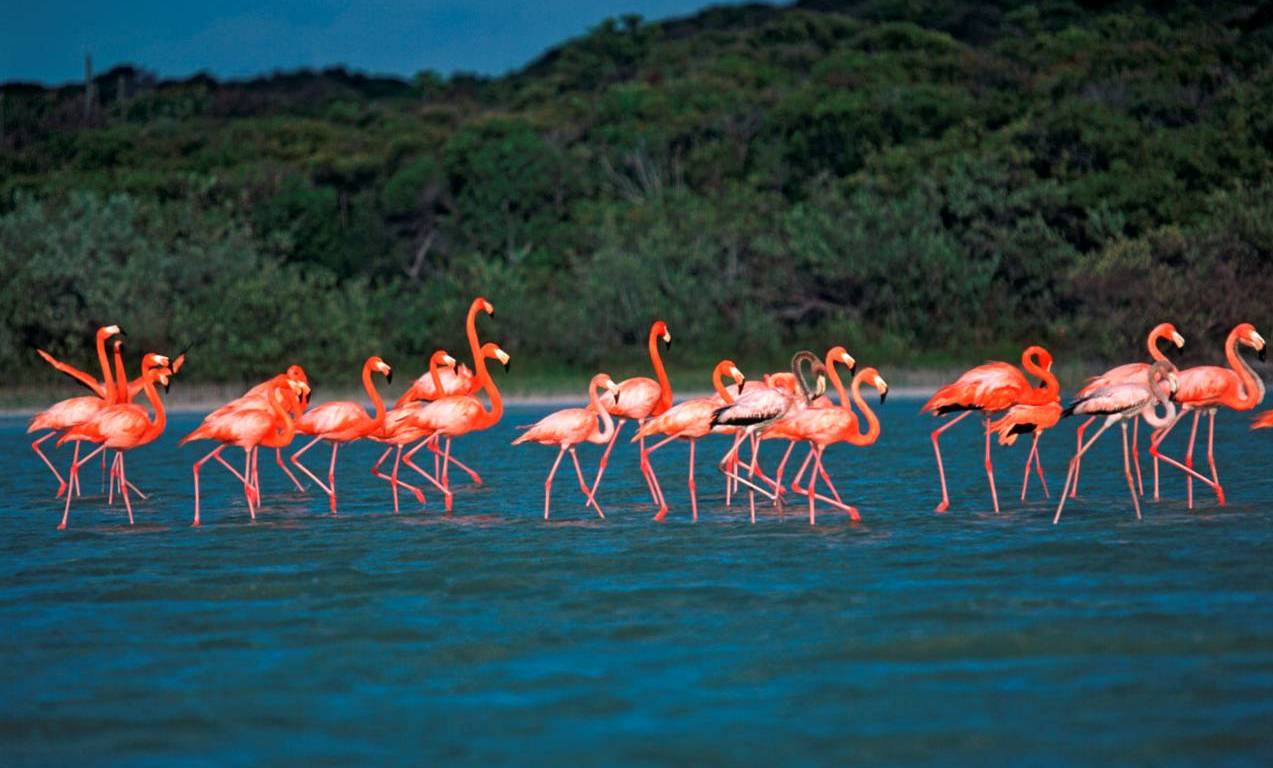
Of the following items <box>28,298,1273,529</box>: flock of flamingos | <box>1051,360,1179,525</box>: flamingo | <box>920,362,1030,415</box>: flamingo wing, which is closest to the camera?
<box>1051,360,1179,525</box>: flamingo

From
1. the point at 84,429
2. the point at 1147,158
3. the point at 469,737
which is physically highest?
the point at 1147,158

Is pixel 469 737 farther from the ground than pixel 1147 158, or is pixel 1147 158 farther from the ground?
pixel 1147 158

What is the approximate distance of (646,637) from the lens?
7.50 m

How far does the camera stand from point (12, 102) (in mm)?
65312

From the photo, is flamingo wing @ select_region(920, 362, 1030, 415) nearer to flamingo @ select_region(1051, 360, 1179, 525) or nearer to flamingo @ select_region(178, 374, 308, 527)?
flamingo @ select_region(1051, 360, 1179, 525)

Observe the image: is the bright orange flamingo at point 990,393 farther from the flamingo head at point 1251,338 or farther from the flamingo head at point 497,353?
the flamingo head at point 497,353

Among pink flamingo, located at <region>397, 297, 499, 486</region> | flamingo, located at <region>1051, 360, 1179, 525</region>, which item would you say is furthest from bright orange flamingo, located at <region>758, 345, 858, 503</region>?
pink flamingo, located at <region>397, 297, 499, 486</region>

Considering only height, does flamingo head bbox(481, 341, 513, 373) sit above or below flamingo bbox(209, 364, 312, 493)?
above

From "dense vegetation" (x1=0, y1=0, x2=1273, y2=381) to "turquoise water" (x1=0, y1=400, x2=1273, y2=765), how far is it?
1938 centimetres

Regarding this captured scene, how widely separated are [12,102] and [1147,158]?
149ft

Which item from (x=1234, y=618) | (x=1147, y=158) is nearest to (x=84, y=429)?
(x=1234, y=618)

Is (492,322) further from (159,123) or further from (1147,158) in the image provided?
(159,123)

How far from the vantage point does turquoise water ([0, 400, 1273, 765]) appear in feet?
19.1

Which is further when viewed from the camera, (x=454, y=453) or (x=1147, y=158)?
(x=1147, y=158)
